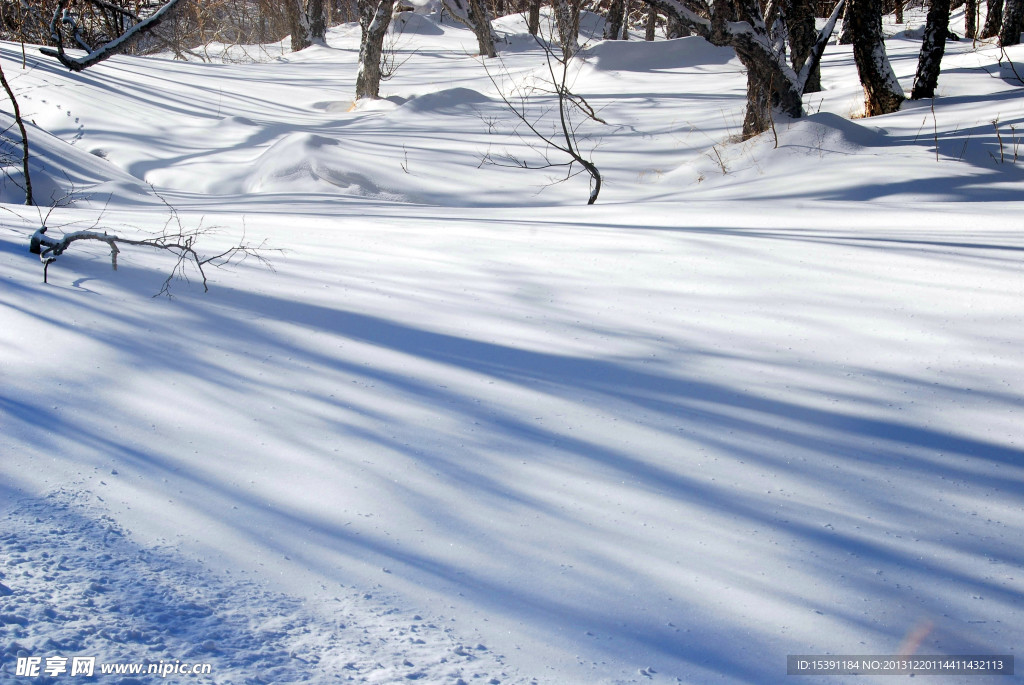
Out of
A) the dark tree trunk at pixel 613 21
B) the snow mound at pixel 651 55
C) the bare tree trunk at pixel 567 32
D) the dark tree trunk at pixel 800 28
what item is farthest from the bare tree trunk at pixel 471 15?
the dark tree trunk at pixel 800 28

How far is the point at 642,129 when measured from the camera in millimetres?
9617

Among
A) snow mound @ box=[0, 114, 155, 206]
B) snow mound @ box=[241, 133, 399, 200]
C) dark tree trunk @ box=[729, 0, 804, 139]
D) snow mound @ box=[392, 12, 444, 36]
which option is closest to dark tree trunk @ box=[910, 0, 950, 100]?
dark tree trunk @ box=[729, 0, 804, 139]

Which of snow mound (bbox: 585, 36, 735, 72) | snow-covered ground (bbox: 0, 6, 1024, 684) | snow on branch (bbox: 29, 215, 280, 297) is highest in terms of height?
snow mound (bbox: 585, 36, 735, 72)

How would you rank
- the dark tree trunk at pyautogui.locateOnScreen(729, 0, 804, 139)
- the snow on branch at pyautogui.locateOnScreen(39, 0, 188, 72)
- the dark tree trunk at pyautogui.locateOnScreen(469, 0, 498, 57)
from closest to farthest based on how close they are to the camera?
the snow on branch at pyautogui.locateOnScreen(39, 0, 188, 72) < the dark tree trunk at pyautogui.locateOnScreen(729, 0, 804, 139) < the dark tree trunk at pyautogui.locateOnScreen(469, 0, 498, 57)

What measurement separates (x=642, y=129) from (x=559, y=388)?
804cm

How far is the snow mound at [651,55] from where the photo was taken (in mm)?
13125

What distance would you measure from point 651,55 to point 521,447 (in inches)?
505

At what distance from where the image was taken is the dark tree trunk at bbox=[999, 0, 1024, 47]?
12852 mm

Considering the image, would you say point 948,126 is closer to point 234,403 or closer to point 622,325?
point 622,325

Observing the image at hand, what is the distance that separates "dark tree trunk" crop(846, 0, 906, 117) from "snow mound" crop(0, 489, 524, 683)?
872 cm

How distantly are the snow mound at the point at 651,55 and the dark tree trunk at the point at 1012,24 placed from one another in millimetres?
4348

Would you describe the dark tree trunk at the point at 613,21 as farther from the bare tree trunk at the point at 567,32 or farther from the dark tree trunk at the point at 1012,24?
the bare tree trunk at the point at 567,32

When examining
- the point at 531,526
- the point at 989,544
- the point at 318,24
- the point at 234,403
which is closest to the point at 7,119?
the point at 234,403

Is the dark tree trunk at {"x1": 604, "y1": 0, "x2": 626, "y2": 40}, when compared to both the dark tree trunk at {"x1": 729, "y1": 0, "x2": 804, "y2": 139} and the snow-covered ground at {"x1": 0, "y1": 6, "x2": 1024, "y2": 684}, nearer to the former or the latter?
the dark tree trunk at {"x1": 729, "y1": 0, "x2": 804, "y2": 139}
